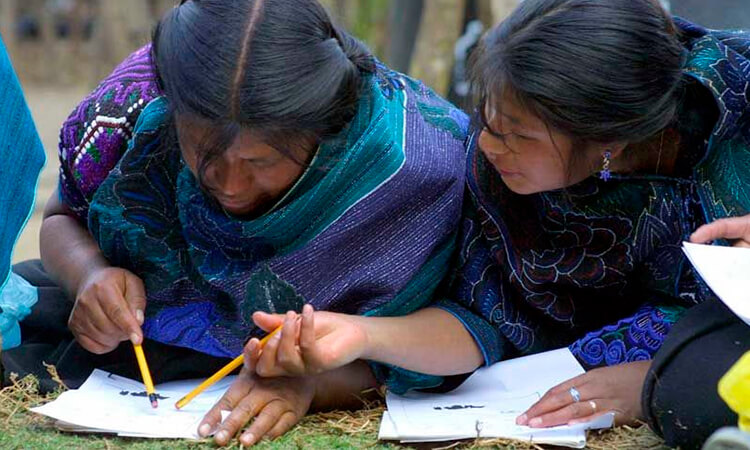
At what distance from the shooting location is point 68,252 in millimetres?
2176

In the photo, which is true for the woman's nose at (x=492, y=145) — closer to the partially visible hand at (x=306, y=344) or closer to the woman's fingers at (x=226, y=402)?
the partially visible hand at (x=306, y=344)

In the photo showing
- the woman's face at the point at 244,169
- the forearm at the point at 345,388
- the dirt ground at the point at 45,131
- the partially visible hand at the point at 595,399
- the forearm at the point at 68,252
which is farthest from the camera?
the dirt ground at the point at 45,131

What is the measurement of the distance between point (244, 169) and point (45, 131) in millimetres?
5715

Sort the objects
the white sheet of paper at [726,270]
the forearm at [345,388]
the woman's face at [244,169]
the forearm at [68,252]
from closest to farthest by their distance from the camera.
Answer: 1. the white sheet of paper at [726,270]
2. the woman's face at [244,169]
3. the forearm at [345,388]
4. the forearm at [68,252]

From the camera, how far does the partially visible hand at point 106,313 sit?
1.99 metres

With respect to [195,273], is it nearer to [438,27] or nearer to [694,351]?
[694,351]

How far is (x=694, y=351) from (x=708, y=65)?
1.66 feet

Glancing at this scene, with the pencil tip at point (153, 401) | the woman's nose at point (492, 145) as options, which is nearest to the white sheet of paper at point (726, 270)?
the woman's nose at point (492, 145)

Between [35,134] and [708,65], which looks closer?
[708,65]

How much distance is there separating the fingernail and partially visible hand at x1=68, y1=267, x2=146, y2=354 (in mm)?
311

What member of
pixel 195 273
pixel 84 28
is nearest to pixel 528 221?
pixel 195 273

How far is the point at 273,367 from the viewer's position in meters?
1.81

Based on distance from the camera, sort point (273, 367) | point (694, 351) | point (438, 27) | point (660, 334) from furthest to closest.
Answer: point (438, 27)
point (660, 334)
point (273, 367)
point (694, 351)

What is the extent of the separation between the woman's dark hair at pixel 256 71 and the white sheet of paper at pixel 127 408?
0.42m
